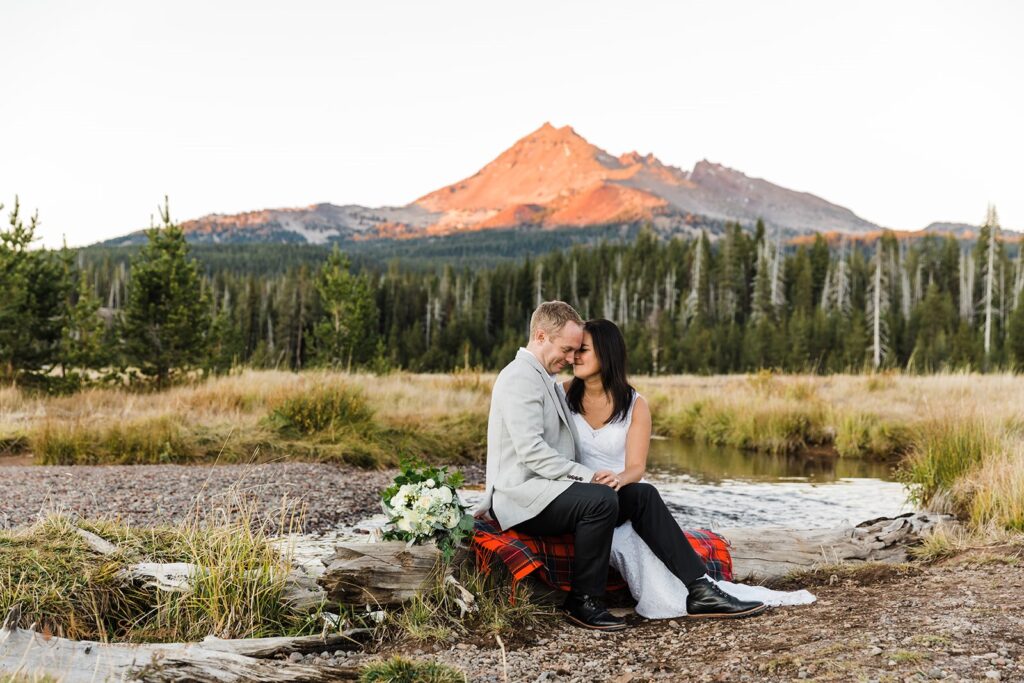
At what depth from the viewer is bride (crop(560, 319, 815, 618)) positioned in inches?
217

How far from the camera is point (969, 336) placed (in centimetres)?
5981

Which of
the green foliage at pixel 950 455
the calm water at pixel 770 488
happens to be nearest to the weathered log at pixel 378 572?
the calm water at pixel 770 488

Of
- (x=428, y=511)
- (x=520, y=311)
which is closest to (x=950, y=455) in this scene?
(x=428, y=511)

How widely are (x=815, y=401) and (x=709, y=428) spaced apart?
2.34 metres

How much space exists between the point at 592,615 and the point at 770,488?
7.93 meters

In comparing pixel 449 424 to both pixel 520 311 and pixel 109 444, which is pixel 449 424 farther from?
pixel 520 311

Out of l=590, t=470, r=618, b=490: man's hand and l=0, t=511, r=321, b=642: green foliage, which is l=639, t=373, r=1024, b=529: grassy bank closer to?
l=590, t=470, r=618, b=490: man's hand

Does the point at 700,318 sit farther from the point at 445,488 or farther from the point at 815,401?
the point at 445,488

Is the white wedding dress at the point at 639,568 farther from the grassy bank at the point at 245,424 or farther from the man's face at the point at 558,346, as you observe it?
the grassy bank at the point at 245,424

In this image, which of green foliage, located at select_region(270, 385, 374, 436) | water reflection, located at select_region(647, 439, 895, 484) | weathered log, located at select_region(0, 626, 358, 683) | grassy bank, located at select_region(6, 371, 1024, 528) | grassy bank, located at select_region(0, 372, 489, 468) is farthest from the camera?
green foliage, located at select_region(270, 385, 374, 436)

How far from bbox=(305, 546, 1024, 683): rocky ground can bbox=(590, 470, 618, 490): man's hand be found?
2.99ft

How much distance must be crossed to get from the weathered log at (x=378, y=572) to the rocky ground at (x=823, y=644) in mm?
473

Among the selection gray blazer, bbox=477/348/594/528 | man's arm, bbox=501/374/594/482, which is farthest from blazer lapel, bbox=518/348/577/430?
man's arm, bbox=501/374/594/482

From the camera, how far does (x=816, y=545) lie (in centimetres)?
682
